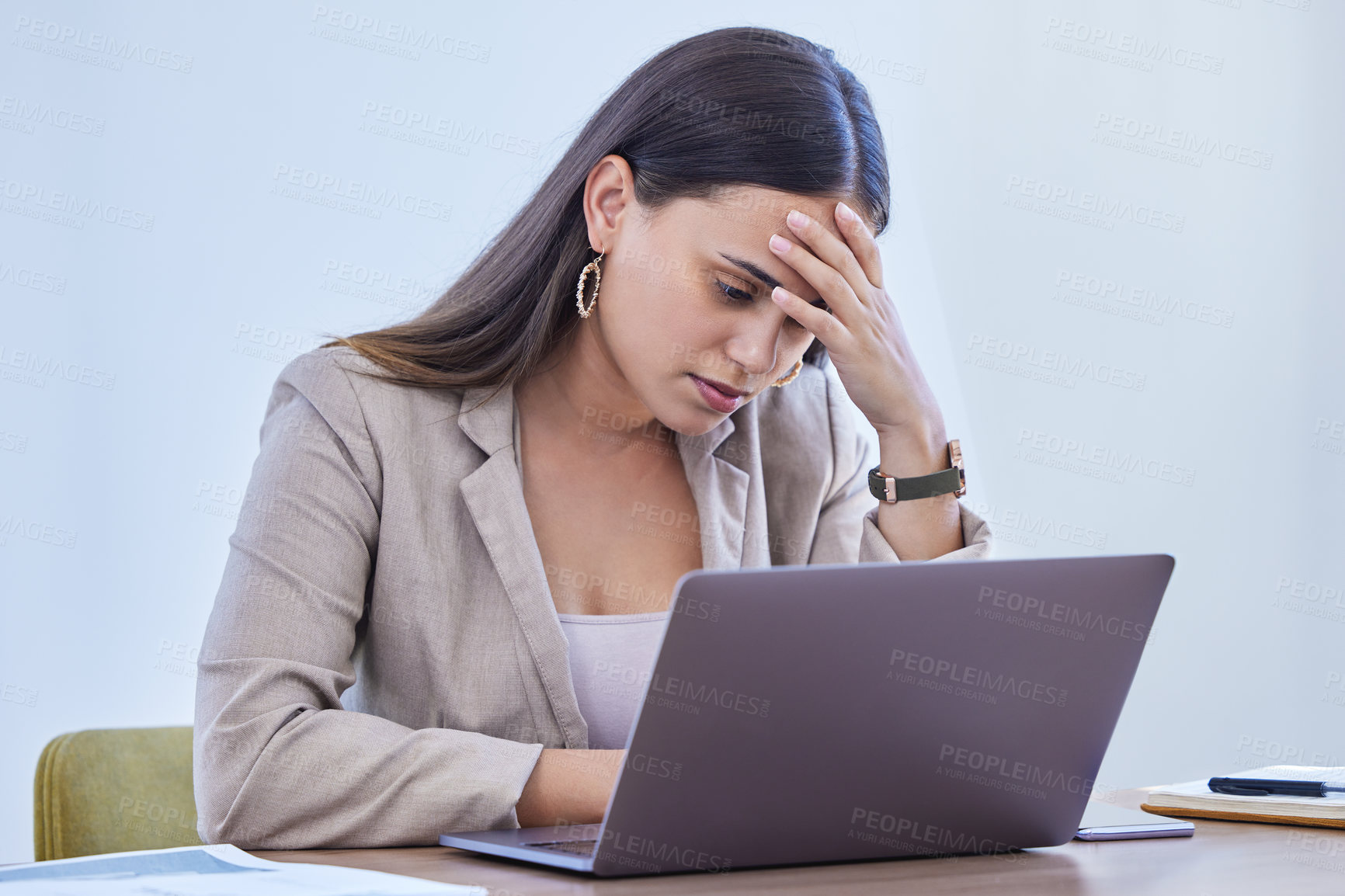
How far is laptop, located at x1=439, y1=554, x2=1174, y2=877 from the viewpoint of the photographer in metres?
0.74

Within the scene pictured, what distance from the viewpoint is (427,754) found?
1002 millimetres

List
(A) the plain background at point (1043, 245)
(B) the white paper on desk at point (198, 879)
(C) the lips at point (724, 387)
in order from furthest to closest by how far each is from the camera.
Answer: (A) the plain background at point (1043, 245) < (C) the lips at point (724, 387) < (B) the white paper on desk at point (198, 879)

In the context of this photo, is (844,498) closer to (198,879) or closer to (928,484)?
(928,484)

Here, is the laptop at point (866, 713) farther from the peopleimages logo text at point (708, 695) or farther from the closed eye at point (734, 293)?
the closed eye at point (734, 293)

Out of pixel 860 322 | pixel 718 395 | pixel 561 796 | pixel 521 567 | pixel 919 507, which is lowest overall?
pixel 561 796

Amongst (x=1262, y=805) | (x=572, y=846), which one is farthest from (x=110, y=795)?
(x=1262, y=805)

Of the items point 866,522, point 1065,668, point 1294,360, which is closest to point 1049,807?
point 1065,668

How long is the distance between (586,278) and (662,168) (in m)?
0.20

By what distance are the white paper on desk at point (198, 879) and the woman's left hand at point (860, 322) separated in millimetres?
836

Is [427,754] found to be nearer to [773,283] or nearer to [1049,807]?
[1049,807]

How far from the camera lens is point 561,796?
102 centimetres

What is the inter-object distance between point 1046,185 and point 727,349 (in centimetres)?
207

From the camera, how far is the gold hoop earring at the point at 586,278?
5.02 feet

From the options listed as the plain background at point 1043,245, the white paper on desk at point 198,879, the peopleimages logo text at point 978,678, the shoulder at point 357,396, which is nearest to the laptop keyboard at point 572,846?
the white paper on desk at point 198,879
